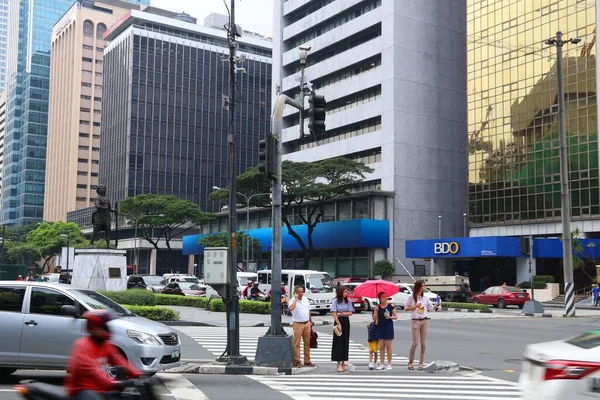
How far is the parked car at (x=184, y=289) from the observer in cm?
4594

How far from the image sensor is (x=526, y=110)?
202 feet

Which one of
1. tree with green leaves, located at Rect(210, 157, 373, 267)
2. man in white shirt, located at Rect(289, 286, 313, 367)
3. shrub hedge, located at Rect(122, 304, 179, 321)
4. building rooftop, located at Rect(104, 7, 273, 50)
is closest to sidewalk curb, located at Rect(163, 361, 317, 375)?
man in white shirt, located at Rect(289, 286, 313, 367)

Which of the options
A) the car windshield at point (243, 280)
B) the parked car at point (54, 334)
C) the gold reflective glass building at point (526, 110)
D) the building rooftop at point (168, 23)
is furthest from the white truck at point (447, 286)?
the building rooftop at point (168, 23)

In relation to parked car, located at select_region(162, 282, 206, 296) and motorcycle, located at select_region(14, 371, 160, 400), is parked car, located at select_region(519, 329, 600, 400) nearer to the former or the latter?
motorcycle, located at select_region(14, 371, 160, 400)

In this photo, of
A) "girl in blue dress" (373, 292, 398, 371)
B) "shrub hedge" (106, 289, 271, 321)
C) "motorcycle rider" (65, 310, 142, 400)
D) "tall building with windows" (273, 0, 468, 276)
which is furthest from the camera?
"tall building with windows" (273, 0, 468, 276)

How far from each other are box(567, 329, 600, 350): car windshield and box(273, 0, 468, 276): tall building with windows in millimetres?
56813

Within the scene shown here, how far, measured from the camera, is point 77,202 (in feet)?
443

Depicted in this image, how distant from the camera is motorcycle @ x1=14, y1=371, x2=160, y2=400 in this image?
6.15 metres

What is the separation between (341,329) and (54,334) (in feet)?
19.5

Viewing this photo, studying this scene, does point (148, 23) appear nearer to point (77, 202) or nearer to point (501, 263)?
point (77, 202)

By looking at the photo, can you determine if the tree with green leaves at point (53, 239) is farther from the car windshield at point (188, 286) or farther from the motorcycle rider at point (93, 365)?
the motorcycle rider at point (93, 365)

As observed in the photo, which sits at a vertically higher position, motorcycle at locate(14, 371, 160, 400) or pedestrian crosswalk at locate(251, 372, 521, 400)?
motorcycle at locate(14, 371, 160, 400)

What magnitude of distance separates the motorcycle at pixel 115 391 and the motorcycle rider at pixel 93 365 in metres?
0.05

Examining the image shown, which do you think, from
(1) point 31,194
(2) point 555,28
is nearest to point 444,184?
(2) point 555,28
